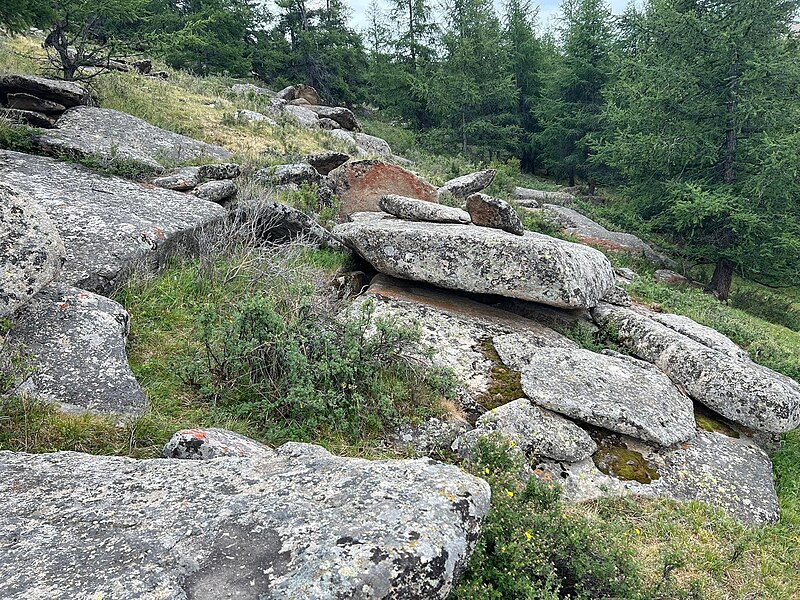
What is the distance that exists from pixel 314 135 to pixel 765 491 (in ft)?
53.7

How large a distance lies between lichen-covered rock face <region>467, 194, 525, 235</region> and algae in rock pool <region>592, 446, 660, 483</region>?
396cm

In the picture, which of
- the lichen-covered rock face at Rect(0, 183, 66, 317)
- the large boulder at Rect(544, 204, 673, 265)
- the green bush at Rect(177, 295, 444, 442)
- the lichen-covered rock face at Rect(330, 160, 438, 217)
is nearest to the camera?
the lichen-covered rock face at Rect(0, 183, 66, 317)

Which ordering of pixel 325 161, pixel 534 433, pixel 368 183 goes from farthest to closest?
pixel 325 161 < pixel 368 183 < pixel 534 433

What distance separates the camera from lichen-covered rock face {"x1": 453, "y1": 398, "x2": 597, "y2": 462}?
183 inches

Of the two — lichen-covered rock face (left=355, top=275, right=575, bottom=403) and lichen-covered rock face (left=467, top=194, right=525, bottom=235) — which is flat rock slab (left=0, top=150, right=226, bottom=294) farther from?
lichen-covered rock face (left=467, top=194, right=525, bottom=235)

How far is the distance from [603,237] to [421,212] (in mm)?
11480

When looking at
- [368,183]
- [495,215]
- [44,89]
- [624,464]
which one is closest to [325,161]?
[368,183]

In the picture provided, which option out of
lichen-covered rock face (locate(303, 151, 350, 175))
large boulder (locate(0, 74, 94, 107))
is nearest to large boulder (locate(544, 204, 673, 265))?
lichen-covered rock face (locate(303, 151, 350, 175))

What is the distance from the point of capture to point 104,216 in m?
5.88

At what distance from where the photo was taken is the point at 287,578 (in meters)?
2.00

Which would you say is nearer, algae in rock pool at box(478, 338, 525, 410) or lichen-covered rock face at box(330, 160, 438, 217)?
algae in rock pool at box(478, 338, 525, 410)

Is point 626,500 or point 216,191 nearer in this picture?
point 626,500

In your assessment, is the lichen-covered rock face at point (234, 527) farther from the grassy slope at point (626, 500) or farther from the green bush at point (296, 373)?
the green bush at point (296, 373)

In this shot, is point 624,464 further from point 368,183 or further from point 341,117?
point 341,117
